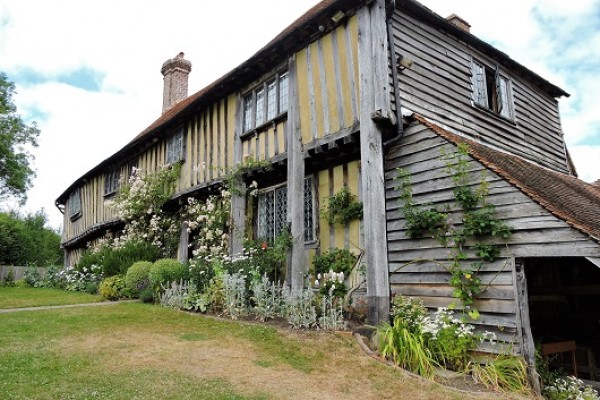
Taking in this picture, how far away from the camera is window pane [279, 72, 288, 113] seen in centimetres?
902

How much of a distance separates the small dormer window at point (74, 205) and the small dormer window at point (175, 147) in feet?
31.0

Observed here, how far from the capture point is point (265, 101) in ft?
31.0

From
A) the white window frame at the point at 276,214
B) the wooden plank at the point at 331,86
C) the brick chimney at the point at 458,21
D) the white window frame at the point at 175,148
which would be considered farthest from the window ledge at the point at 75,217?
the brick chimney at the point at 458,21

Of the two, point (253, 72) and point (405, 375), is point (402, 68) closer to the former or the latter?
point (253, 72)

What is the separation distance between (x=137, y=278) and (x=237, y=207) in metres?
3.30

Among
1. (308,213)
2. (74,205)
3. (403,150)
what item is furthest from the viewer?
(74,205)

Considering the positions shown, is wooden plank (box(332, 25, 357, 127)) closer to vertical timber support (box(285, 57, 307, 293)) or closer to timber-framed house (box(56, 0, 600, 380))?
timber-framed house (box(56, 0, 600, 380))

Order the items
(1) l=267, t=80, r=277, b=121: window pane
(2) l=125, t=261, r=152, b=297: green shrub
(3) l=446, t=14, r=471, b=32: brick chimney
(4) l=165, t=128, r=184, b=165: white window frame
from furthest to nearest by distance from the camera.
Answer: (4) l=165, t=128, r=184, b=165: white window frame
(3) l=446, t=14, r=471, b=32: brick chimney
(2) l=125, t=261, r=152, b=297: green shrub
(1) l=267, t=80, r=277, b=121: window pane

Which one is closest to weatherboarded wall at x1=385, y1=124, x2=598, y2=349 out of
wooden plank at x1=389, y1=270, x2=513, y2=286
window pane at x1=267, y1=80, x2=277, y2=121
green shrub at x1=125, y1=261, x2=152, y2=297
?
wooden plank at x1=389, y1=270, x2=513, y2=286

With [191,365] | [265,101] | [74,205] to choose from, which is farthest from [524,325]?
[74,205]

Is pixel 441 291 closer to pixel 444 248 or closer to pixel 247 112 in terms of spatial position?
pixel 444 248

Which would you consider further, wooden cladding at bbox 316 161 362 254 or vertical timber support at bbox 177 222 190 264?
vertical timber support at bbox 177 222 190 264

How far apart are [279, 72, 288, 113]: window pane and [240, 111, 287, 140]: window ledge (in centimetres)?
22

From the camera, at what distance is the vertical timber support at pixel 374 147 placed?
647cm
